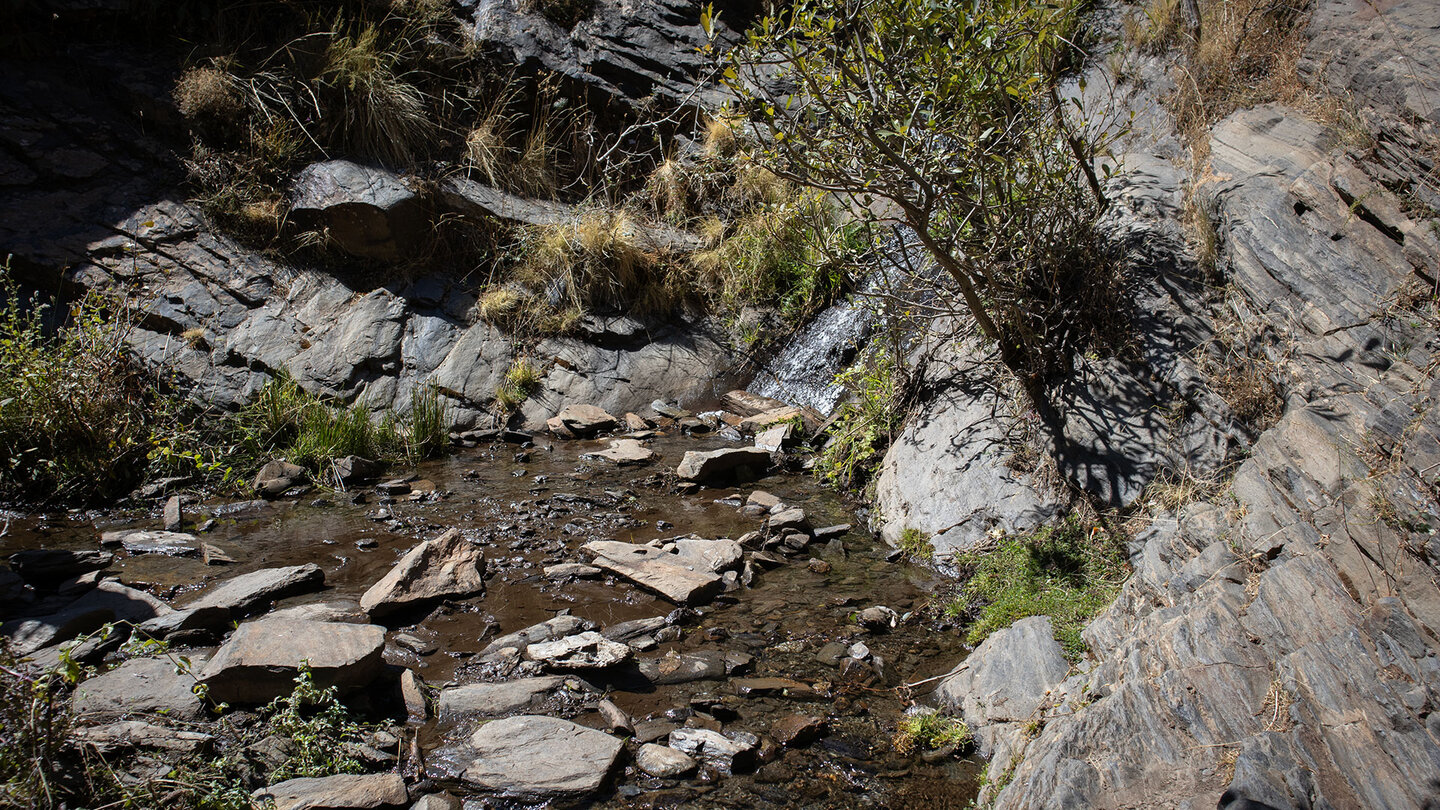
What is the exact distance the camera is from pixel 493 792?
300cm

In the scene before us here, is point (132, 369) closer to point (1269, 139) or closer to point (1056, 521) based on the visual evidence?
point (1056, 521)

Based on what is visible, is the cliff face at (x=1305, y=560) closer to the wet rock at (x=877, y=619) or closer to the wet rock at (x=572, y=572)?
the wet rock at (x=877, y=619)

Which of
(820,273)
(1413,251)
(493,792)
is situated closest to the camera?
(493,792)

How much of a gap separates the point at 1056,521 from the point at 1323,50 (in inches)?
149

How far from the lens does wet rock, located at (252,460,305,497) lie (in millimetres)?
6133

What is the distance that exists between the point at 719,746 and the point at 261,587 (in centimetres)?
279

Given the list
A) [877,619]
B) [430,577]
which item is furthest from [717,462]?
[430,577]

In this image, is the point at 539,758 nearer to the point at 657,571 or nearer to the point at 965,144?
the point at 657,571

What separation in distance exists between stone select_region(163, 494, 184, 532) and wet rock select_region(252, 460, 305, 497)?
0.56m

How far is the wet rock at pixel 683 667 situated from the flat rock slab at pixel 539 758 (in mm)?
571

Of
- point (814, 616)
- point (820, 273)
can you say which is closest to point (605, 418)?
point (820, 273)

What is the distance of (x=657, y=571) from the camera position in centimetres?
471

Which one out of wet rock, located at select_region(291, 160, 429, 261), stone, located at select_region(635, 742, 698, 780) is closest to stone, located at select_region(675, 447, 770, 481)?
stone, located at select_region(635, 742, 698, 780)

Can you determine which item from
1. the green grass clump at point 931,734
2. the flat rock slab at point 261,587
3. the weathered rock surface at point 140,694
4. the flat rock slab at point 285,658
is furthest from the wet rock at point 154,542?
the green grass clump at point 931,734
